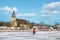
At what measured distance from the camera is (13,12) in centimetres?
1103

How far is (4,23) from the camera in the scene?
1091 cm

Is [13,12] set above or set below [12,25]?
above

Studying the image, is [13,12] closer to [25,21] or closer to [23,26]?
[25,21]

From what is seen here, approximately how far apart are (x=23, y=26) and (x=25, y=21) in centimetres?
194

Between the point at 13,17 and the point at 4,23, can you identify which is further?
the point at 13,17

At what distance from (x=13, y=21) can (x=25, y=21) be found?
38.5 inches

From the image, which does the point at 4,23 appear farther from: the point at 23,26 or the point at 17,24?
the point at 23,26

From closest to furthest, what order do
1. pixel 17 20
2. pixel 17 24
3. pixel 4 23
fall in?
pixel 4 23 → pixel 17 20 → pixel 17 24

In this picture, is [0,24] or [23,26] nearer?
[0,24]

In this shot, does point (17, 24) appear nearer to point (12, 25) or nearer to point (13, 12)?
point (12, 25)

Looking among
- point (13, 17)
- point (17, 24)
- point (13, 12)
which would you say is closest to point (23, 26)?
point (17, 24)

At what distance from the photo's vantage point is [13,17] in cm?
1188

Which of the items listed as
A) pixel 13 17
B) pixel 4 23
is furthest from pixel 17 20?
pixel 4 23

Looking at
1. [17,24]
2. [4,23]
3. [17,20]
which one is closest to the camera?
[4,23]
